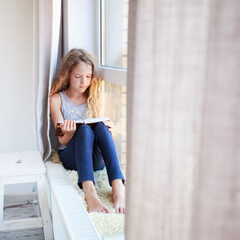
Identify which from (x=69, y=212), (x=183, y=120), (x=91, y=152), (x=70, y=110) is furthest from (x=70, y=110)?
(x=183, y=120)

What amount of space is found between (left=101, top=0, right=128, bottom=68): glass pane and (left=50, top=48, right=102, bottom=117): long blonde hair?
5.7 inches

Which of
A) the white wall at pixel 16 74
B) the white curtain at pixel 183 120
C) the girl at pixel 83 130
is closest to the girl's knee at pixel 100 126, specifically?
the girl at pixel 83 130

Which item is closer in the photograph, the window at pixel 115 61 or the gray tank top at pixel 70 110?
the window at pixel 115 61

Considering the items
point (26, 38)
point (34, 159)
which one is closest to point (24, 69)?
point (26, 38)

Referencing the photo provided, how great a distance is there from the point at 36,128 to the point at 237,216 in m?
1.90

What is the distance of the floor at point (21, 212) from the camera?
6.58ft

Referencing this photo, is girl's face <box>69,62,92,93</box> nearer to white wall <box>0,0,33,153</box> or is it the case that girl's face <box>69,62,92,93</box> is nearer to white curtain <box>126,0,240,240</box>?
white wall <box>0,0,33,153</box>

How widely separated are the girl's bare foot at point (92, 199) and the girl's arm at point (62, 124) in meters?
0.36

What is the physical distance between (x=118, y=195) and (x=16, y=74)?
55.8 inches

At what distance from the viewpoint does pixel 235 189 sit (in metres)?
0.30

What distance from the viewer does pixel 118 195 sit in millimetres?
1516

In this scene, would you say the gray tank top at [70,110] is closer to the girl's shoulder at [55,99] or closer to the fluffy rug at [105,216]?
the girl's shoulder at [55,99]

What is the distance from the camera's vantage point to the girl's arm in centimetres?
183

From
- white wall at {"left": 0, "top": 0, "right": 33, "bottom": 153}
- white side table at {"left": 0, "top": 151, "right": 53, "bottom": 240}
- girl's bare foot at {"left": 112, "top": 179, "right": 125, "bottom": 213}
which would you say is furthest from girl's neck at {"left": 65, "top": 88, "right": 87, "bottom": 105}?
girl's bare foot at {"left": 112, "top": 179, "right": 125, "bottom": 213}
